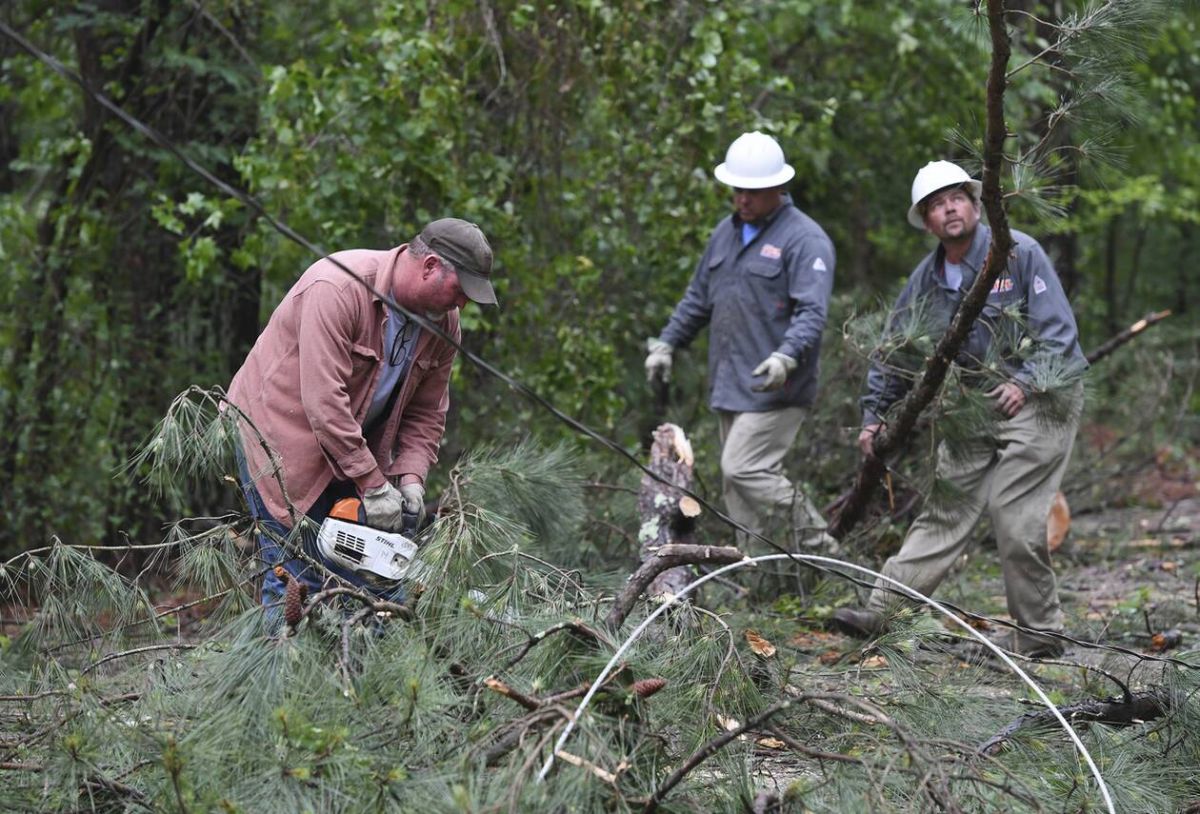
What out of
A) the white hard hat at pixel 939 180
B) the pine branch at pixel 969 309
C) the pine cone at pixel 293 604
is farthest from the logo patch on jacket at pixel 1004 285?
the pine cone at pixel 293 604

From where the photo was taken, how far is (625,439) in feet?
25.1

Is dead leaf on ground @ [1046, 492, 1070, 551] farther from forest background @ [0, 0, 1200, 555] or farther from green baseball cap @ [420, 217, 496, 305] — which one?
green baseball cap @ [420, 217, 496, 305]

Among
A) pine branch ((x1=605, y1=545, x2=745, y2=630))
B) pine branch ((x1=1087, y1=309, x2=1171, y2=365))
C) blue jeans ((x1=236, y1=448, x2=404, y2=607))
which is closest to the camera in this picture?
pine branch ((x1=605, y1=545, x2=745, y2=630))

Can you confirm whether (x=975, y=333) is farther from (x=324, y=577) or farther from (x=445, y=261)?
(x=324, y=577)

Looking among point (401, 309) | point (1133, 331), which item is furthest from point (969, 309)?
point (401, 309)

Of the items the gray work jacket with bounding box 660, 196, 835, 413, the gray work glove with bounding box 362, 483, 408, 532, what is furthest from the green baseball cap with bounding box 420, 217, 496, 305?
the gray work jacket with bounding box 660, 196, 835, 413

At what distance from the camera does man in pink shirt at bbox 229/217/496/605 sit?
4.21 m

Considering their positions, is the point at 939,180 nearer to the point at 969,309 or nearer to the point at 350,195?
the point at 969,309

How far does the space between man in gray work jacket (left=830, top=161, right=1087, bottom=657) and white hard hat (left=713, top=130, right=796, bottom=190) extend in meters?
0.72

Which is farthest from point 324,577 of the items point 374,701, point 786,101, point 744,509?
point 786,101

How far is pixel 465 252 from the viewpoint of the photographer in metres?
4.40

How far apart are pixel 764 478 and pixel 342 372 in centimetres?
243

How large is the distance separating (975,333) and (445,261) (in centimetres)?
231

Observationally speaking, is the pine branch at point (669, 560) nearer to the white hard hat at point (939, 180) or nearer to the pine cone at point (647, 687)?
the pine cone at point (647, 687)
